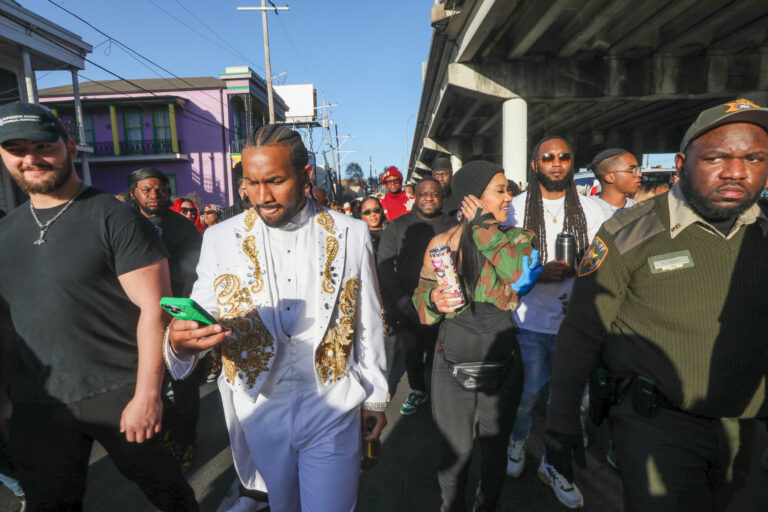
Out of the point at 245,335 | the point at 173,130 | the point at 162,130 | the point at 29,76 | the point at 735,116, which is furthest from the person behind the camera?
the point at 162,130

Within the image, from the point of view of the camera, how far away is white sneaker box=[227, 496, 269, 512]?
2541 mm

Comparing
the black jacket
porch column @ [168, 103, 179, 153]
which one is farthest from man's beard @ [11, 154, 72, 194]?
porch column @ [168, 103, 179, 153]

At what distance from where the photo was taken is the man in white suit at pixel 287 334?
1.85m

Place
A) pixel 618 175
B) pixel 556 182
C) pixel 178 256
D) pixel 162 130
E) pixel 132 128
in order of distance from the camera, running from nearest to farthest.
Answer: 1. pixel 556 182
2. pixel 178 256
3. pixel 618 175
4. pixel 132 128
5. pixel 162 130

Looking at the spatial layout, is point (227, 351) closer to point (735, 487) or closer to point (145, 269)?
point (145, 269)

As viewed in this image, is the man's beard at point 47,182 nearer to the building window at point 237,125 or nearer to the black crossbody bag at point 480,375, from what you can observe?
the black crossbody bag at point 480,375

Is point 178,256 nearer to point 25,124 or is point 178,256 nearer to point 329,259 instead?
point 25,124

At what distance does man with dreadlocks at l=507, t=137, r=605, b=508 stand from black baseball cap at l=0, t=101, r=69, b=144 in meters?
2.95

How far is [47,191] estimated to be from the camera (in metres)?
2.06

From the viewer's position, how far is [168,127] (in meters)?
23.8

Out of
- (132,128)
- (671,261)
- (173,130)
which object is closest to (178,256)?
(671,261)

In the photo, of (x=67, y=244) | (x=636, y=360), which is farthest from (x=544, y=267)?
(x=67, y=244)

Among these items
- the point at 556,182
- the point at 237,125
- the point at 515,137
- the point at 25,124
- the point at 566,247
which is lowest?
the point at 566,247

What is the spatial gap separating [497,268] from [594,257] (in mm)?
602
